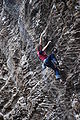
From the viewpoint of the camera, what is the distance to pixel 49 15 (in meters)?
12.5

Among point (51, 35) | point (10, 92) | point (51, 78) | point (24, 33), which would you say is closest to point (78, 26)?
point (51, 35)

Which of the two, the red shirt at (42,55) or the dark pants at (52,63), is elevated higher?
the red shirt at (42,55)

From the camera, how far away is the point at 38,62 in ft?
43.4

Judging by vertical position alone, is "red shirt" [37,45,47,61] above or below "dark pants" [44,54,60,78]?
above

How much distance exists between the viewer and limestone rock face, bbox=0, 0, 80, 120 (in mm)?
10688

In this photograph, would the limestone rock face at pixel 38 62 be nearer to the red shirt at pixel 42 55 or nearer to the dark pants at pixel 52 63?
the dark pants at pixel 52 63

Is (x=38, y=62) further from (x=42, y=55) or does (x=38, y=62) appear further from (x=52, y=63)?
(x=52, y=63)

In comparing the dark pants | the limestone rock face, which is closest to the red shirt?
the dark pants

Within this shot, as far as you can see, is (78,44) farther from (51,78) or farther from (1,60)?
(1,60)

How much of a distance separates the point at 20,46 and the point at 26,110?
437 centimetres

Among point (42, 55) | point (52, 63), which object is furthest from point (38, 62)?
point (52, 63)

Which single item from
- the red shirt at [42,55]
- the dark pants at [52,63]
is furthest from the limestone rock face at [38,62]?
the red shirt at [42,55]

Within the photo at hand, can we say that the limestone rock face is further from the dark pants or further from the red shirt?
the red shirt

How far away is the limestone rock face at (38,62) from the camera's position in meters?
10.7
